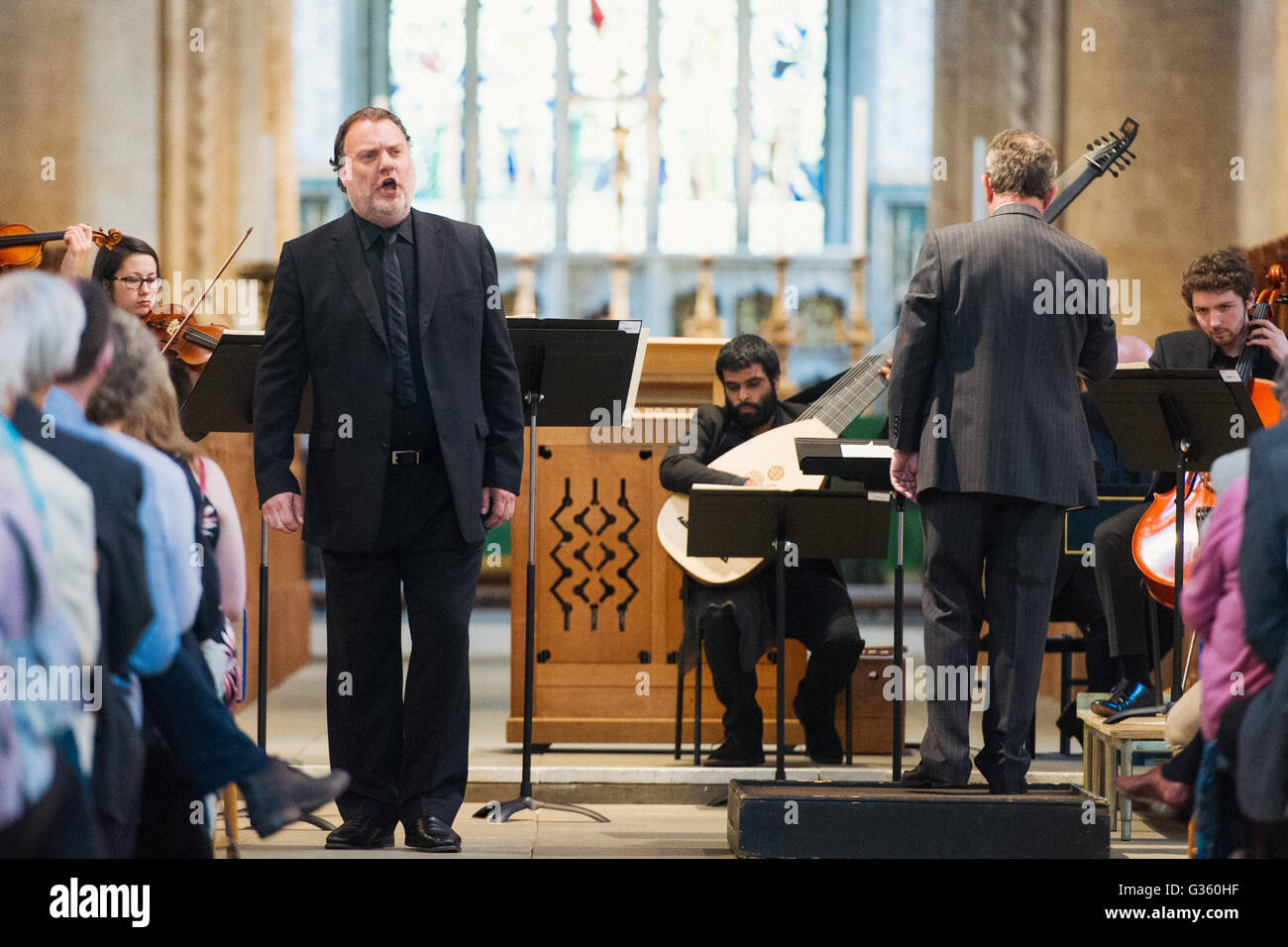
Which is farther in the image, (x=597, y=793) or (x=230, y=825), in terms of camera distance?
(x=597, y=793)

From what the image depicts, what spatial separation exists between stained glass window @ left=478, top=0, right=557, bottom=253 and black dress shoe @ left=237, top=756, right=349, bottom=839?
12.3 metres

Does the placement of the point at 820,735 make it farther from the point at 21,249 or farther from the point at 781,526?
the point at 21,249

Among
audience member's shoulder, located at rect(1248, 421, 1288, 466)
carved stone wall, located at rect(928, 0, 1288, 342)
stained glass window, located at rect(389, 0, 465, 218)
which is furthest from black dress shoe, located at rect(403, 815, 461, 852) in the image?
stained glass window, located at rect(389, 0, 465, 218)

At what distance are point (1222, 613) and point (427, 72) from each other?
1362 cm

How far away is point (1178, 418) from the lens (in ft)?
14.4

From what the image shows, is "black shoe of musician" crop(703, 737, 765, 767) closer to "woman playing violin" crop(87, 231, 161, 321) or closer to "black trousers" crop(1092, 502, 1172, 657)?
"black trousers" crop(1092, 502, 1172, 657)

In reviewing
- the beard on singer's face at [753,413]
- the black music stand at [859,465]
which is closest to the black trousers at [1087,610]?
the beard on singer's face at [753,413]

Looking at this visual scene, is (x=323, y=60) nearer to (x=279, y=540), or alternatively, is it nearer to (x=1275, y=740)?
(x=279, y=540)

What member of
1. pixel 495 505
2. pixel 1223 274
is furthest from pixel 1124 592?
pixel 495 505

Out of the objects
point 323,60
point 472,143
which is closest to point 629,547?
point 472,143

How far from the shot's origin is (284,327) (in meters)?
3.85

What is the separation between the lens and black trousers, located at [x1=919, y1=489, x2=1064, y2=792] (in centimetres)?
383

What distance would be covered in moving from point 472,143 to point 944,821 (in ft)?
39.0

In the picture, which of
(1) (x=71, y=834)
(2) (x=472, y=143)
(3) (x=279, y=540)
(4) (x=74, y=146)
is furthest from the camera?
(2) (x=472, y=143)
